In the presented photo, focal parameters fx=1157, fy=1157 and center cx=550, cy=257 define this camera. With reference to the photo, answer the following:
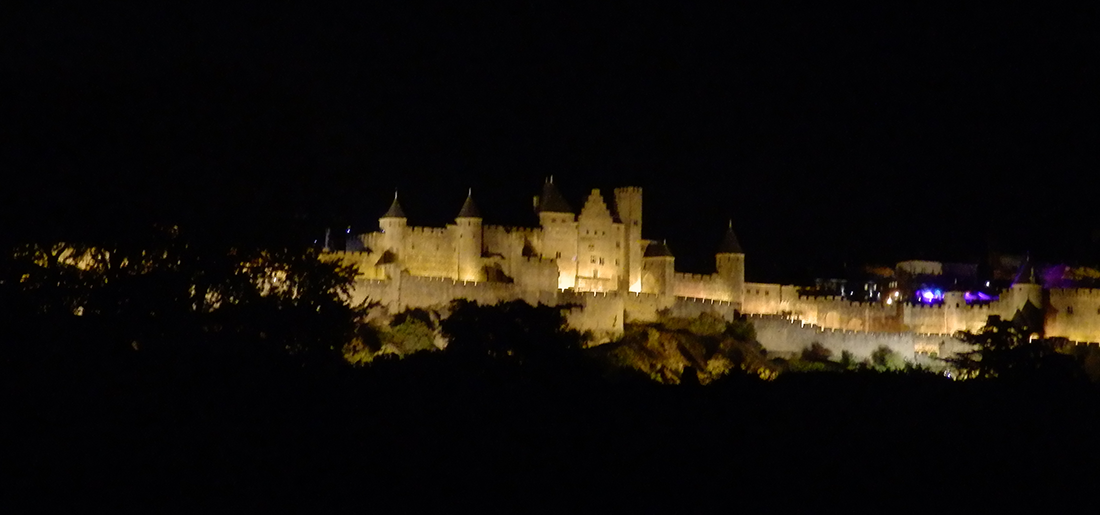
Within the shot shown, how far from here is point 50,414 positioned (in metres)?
11.7

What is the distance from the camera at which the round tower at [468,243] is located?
45.6 metres

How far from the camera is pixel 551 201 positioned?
162 feet

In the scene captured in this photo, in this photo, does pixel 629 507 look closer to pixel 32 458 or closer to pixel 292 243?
pixel 32 458

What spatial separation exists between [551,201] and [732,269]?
9.24 meters

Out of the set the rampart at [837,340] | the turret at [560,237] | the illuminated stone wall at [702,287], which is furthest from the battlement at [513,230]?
the rampart at [837,340]

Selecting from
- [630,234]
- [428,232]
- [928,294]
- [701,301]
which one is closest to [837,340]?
[701,301]

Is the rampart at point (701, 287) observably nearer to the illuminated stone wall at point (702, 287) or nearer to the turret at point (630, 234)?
the illuminated stone wall at point (702, 287)

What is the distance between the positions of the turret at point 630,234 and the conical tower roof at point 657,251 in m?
0.60

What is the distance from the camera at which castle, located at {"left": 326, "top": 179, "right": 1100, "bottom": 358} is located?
141 feet

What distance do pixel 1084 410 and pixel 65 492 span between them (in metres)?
10.6

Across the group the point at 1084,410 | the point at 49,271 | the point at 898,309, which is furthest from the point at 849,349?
the point at 49,271

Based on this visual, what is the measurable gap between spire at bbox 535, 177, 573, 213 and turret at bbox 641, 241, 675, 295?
4352 mm

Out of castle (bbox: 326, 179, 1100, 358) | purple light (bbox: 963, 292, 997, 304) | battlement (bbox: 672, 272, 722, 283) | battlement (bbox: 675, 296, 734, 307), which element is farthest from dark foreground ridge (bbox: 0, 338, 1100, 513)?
purple light (bbox: 963, 292, 997, 304)

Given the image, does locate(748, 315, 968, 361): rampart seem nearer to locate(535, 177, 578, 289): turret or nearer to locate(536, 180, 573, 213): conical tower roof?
locate(535, 177, 578, 289): turret
